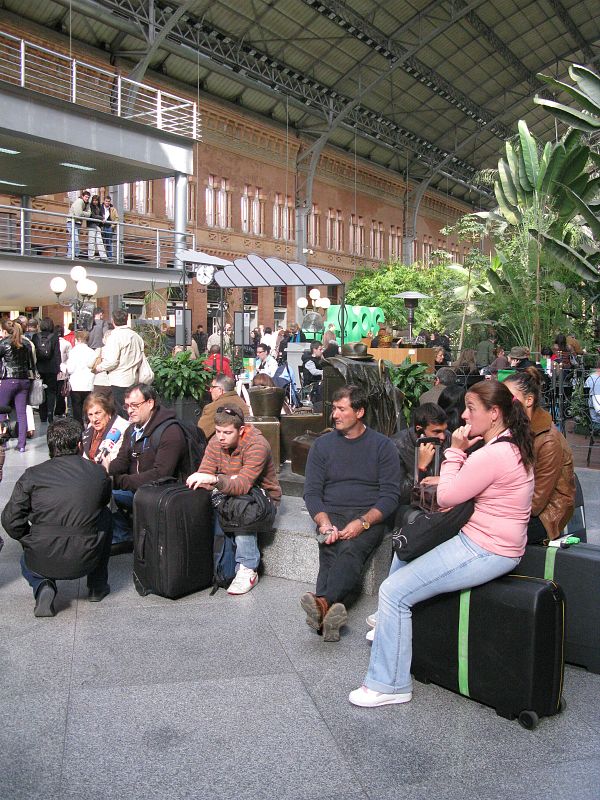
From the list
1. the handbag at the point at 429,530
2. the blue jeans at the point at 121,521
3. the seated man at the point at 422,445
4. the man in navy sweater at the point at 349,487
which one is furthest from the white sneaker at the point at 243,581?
the handbag at the point at 429,530

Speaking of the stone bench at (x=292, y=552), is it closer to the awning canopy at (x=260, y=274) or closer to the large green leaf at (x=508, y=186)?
the awning canopy at (x=260, y=274)

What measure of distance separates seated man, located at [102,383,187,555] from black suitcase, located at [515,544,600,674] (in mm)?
2779

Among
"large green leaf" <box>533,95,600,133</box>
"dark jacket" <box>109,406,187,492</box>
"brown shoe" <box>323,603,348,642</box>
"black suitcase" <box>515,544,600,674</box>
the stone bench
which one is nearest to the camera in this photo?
"black suitcase" <box>515,544,600,674</box>

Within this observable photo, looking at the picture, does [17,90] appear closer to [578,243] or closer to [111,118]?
[111,118]

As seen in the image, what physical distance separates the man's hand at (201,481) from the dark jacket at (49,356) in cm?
930

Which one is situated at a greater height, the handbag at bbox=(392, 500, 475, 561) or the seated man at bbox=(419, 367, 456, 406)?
the seated man at bbox=(419, 367, 456, 406)

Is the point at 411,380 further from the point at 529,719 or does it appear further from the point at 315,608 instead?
the point at 529,719

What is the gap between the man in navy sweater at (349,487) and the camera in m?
5.18

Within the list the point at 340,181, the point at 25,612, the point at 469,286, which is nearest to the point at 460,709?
the point at 25,612

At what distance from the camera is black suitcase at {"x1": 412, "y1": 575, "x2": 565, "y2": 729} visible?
12.7 ft

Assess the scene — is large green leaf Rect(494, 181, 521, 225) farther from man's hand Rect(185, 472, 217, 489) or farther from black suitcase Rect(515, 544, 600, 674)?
black suitcase Rect(515, 544, 600, 674)

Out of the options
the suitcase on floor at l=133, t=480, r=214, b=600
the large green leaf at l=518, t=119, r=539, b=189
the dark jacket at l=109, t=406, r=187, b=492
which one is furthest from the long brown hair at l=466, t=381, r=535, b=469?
the large green leaf at l=518, t=119, r=539, b=189

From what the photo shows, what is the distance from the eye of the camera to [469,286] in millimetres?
24312

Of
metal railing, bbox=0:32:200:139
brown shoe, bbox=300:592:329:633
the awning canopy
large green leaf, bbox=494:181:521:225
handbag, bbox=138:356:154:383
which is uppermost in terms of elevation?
metal railing, bbox=0:32:200:139
